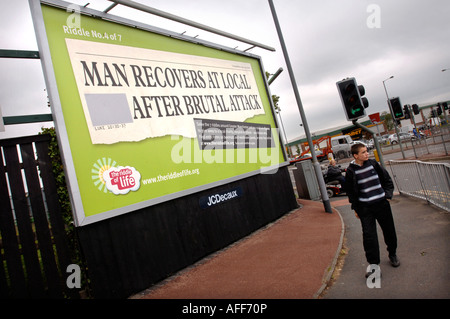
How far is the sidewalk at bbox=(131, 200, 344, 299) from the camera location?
4.65 m

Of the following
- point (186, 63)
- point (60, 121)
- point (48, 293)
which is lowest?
point (48, 293)

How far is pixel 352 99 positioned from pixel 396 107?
10.2 metres

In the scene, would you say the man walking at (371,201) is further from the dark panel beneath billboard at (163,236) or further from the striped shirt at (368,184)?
the dark panel beneath billboard at (163,236)

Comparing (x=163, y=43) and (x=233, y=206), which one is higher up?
(x=163, y=43)

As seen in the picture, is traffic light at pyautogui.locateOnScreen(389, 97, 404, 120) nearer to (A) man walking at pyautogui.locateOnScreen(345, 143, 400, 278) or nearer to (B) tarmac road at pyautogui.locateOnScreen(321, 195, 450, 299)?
(B) tarmac road at pyautogui.locateOnScreen(321, 195, 450, 299)

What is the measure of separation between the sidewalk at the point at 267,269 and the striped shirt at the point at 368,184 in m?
1.32

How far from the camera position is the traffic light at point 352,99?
7520 mm

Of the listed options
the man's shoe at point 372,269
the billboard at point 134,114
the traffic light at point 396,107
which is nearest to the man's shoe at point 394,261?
the man's shoe at point 372,269

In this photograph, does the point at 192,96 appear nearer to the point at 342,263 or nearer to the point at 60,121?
the point at 60,121

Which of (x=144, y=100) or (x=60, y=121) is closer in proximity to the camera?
(x=60, y=121)

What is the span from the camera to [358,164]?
4734 mm

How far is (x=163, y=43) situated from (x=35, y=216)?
5.16m

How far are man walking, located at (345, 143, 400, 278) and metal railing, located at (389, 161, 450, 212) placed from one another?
221cm
